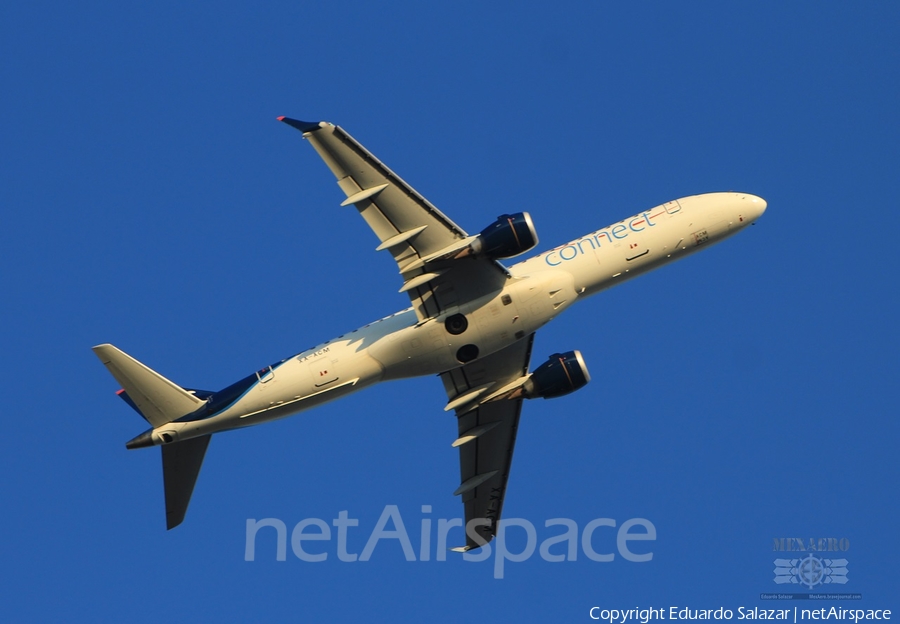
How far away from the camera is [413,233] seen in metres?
53.7

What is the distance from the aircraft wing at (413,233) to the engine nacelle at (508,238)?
24.9 inches

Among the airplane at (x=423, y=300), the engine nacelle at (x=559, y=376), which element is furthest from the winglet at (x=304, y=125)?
the engine nacelle at (x=559, y=376)

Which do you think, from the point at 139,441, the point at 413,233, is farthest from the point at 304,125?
the point at 139,441

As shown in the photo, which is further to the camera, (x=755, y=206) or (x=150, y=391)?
(x=755, y=206)

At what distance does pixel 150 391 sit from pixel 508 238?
18.1 metres

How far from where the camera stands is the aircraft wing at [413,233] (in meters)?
51.9

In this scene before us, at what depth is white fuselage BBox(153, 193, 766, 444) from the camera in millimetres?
54875

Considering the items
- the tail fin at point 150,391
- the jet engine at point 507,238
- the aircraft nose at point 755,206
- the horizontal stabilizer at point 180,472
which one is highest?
the aircraft nose at point 755,206

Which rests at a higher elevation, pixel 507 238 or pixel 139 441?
pixel 507 238

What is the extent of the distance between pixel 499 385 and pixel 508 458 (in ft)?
17.5

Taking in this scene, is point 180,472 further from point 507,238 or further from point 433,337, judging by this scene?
point 507,238

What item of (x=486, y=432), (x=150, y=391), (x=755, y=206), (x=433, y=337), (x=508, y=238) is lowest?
(x=486, y=432)

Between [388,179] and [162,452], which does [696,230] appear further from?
[162,452]

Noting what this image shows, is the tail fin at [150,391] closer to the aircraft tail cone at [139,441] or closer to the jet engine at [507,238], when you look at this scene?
the aircraft tail cone at [139,441]
